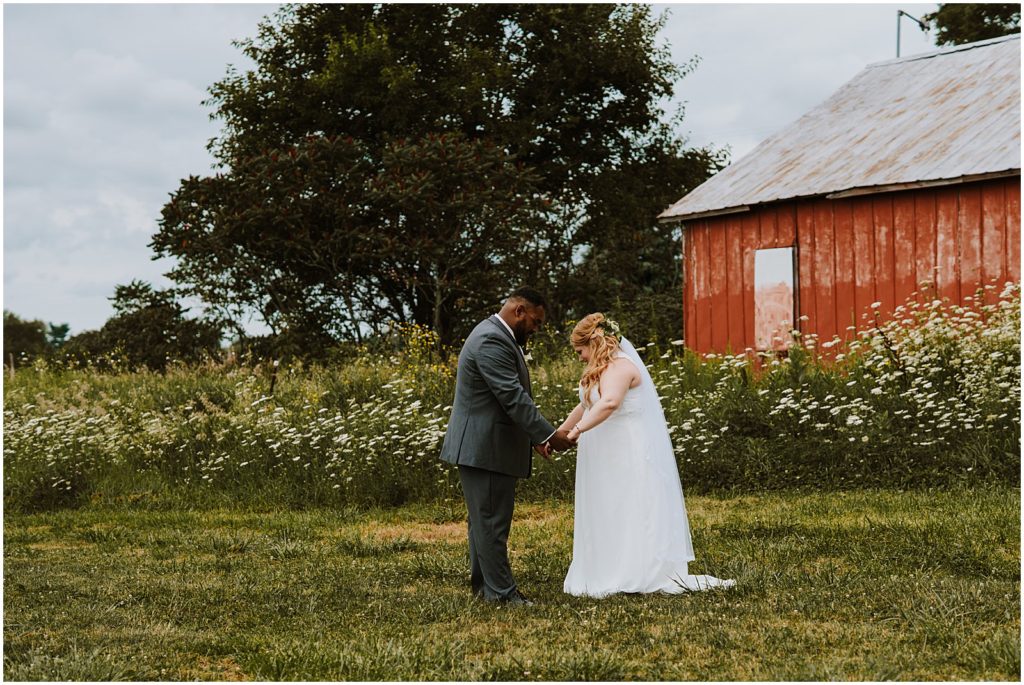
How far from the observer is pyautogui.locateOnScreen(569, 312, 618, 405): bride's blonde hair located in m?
A: 6.93

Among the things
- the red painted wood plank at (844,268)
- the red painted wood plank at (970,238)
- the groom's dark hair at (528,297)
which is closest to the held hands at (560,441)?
the groom's dark hair at (528,297)

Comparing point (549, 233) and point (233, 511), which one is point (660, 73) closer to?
point (549, 233)

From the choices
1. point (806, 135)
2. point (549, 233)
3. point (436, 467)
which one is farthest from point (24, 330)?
point (436, 467)

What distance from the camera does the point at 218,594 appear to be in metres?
6.93

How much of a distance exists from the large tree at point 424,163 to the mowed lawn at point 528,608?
11004mm

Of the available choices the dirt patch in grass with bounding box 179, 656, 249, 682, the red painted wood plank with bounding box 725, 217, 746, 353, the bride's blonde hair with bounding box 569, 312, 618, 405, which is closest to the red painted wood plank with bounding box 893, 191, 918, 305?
the red painted wood plank with bounding box 725, 217, 746, 353

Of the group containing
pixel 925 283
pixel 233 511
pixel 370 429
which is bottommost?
pixel 233 511

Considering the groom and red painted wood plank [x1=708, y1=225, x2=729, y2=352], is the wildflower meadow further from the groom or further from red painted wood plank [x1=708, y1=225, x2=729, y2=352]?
red painted wood plank [x1=708, y1=225, x2=729, y2=352]

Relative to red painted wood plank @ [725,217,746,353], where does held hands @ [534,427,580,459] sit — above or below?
below

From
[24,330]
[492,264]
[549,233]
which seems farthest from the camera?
[24,330]

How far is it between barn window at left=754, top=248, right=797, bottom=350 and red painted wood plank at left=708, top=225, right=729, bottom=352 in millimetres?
653

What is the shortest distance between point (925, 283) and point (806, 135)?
18.7ft

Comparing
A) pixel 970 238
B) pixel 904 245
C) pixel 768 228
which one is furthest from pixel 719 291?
pixel 970 238

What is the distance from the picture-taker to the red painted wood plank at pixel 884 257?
16578mm
